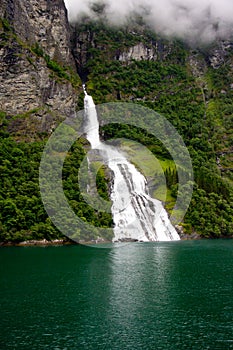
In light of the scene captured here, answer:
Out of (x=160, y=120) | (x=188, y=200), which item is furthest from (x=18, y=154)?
(x=160, y=120)

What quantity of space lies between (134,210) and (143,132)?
4710 cm

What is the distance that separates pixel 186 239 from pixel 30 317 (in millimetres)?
53329

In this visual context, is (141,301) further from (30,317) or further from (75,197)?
(75,197)

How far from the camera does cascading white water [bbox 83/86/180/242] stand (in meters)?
76.0

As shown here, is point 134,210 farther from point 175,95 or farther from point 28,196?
point 175,95

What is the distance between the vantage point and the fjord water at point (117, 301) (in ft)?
80.9

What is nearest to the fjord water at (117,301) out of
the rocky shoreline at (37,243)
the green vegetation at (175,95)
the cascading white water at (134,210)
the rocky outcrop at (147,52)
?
the rocky shoreline at (37,243)

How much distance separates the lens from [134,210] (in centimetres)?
8012

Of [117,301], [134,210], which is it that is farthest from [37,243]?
[117,301]

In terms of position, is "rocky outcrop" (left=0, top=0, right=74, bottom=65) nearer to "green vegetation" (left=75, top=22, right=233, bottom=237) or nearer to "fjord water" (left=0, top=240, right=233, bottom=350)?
"green vegetation" (left=75, top=22, right=233, bottom=237)

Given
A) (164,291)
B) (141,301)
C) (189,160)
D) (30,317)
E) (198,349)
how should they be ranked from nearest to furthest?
(198,349), (30,317), (141,301), (164,291), (189,160)

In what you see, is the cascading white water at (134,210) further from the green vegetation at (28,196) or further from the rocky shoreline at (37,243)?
the rocky shoreline at (37,243)

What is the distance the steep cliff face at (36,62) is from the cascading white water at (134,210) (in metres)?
27.6

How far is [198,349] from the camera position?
22.8 meters
